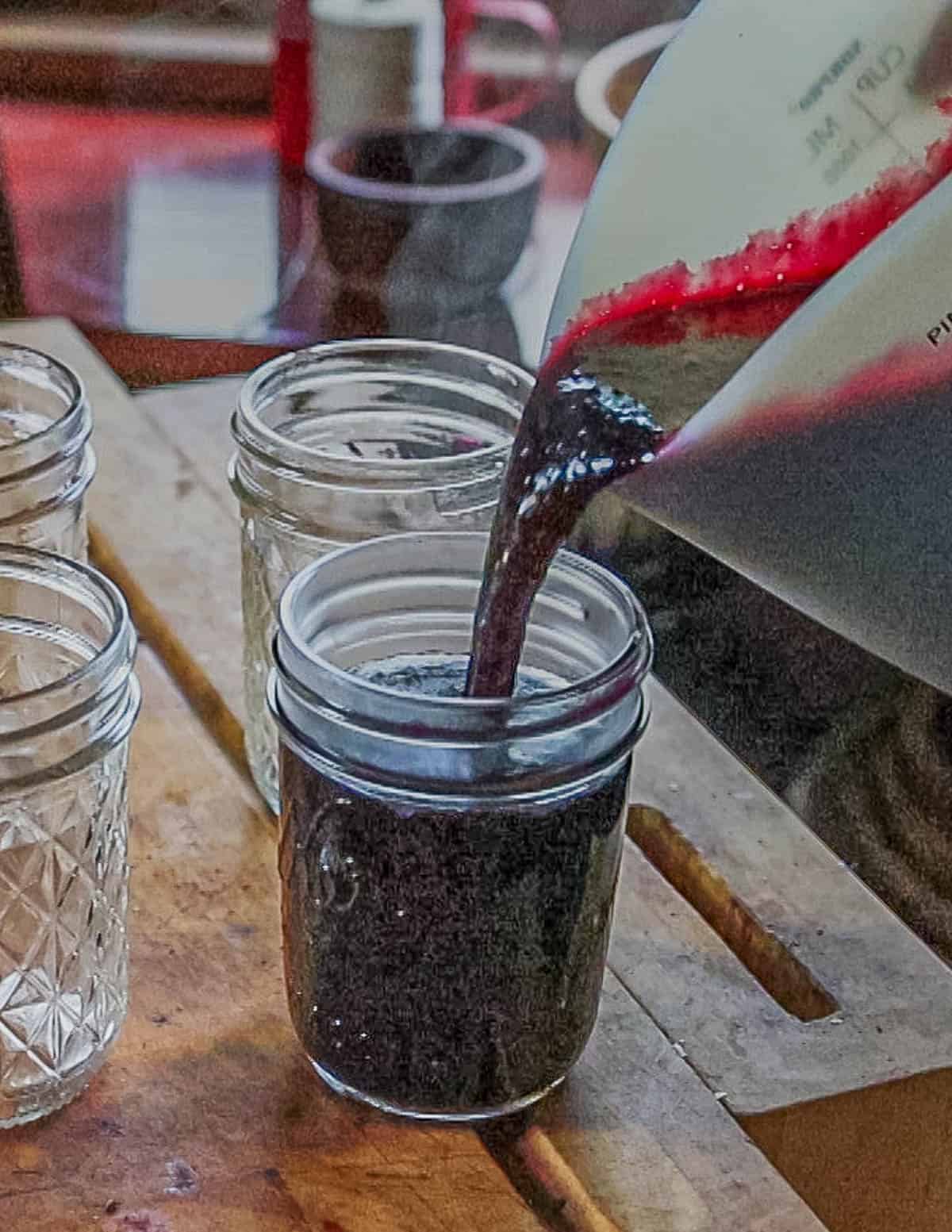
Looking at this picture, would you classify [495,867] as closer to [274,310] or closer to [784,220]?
[784,220]

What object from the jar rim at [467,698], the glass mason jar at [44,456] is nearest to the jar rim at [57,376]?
the glass mason jar at [44,456]

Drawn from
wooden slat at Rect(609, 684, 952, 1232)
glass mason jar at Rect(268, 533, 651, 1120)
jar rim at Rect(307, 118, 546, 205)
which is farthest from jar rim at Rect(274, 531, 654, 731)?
jar rim at Rect(307, 118, 546, 205)

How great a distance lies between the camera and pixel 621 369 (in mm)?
348

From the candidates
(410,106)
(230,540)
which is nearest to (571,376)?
(230,540)

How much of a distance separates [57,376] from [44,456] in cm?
5

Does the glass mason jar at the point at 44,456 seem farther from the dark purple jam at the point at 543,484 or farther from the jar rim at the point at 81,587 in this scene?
the dark purple jam at the point at 543,484

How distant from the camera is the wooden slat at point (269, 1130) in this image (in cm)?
37

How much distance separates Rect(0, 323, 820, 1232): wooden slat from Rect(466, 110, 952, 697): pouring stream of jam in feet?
0.32

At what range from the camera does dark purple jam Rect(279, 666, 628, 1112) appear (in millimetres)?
367

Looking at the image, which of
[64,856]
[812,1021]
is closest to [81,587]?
[64,856]

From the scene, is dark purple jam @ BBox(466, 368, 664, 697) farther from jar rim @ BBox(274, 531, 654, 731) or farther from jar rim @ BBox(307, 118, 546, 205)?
jar rim @ BBox(307, 118, 546, 205)

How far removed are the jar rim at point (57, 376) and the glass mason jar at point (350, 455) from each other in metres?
0.04

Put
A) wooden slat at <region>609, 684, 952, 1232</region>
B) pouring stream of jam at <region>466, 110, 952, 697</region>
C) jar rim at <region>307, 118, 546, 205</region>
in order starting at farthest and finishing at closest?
jar rim at <region>307, 118, 546, 205</region>, wooden slat at <region>609, 684, 952, 1232</region>, pouring stream of jam at <region>466, 110, 952, 697</region>

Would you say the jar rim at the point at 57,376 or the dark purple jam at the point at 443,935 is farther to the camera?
the jar rim at the point at 57,376
